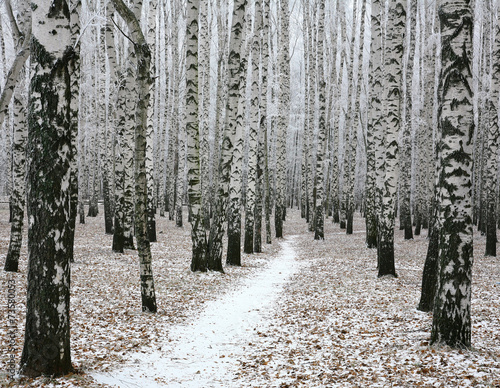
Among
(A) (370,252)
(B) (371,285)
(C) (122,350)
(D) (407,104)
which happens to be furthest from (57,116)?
(D) (407,104)

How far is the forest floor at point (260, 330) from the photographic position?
4.84m

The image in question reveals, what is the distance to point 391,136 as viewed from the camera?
10984mm

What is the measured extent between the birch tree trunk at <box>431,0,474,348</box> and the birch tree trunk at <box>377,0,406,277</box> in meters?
5.50

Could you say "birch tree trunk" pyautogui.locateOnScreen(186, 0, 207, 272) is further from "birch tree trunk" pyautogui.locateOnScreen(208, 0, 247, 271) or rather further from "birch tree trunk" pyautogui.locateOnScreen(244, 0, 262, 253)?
"birch tree trunk" pyautogui.locateOnScreen(244, 0, 262, 253)

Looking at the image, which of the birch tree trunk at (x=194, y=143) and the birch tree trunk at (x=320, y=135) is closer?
the birch tree trunk at (x=194, y=143)

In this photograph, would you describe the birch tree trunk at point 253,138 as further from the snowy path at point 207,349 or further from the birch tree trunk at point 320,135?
the birch tree trunk at point 320,135

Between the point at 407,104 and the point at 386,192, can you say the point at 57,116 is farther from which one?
the point at 407,104

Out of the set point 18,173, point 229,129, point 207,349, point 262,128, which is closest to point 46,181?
point 207,349

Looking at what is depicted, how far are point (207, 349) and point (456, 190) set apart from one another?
13.9 feet

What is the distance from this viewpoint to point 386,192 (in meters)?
10.9

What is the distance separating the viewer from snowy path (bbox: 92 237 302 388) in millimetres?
4902

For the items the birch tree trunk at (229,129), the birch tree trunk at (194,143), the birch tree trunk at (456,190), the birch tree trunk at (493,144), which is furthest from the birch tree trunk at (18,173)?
the birch tree trunk at (493,144)

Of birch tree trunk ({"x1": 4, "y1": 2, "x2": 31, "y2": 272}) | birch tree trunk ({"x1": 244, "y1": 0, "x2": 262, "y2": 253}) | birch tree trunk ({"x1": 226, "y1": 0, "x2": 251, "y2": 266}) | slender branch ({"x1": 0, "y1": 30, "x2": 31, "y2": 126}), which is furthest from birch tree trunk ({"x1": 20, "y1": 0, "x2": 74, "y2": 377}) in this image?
birch tree trunk ({"x1": 244, "y1": 0, "x2": 262, "y2": 253})

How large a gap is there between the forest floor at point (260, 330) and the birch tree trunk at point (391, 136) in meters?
0.94
